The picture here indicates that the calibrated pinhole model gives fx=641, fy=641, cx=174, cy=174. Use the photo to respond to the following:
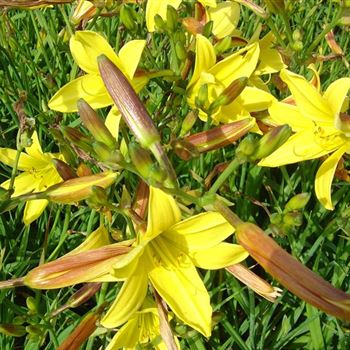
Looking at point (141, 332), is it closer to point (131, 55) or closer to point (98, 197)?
point (98, 197)

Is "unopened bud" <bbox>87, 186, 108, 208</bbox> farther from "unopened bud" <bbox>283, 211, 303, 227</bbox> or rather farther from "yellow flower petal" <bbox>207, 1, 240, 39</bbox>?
"yellow flower petal" <bbox>207, 1, 240, 39</bbox>

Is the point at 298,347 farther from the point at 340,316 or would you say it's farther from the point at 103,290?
the point at 340,316

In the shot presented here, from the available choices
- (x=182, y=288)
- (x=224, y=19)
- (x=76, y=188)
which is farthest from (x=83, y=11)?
(x=182, y=288)

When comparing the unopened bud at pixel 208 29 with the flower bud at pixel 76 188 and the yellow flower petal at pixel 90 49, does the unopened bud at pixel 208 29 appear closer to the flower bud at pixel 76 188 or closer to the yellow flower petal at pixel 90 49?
the yellow flower petal at pixel 90 49

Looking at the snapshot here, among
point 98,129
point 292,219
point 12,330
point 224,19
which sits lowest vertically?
point 12,330

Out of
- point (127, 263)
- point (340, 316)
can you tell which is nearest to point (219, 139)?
point (127, 263)
